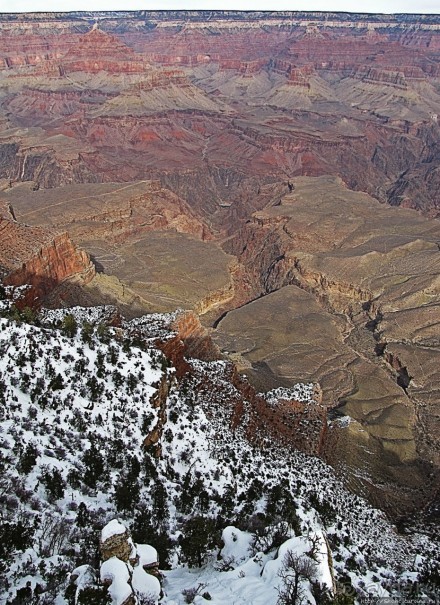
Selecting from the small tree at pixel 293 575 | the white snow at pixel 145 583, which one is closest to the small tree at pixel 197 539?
the small tree at pixel 293 575

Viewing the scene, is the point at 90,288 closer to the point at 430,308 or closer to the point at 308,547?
the point at 430,308

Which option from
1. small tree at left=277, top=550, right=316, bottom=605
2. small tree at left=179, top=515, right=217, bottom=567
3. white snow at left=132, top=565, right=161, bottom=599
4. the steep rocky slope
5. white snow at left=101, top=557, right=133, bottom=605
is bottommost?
the steep rocky slope

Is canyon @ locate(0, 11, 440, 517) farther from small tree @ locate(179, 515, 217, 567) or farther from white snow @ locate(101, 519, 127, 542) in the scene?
white snow @ locate(101, 519, 127, 542)

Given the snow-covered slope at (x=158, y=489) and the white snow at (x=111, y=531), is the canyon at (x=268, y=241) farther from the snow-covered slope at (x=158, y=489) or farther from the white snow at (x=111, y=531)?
the white snow at (x=111, y=531)

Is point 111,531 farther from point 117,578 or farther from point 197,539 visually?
point 197,539

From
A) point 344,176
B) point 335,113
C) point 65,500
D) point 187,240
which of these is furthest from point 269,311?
point 335,113

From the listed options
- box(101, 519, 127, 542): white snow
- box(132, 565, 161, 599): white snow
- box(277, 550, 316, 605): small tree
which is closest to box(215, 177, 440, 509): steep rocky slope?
box(277, 550, 316, 605): small tree
